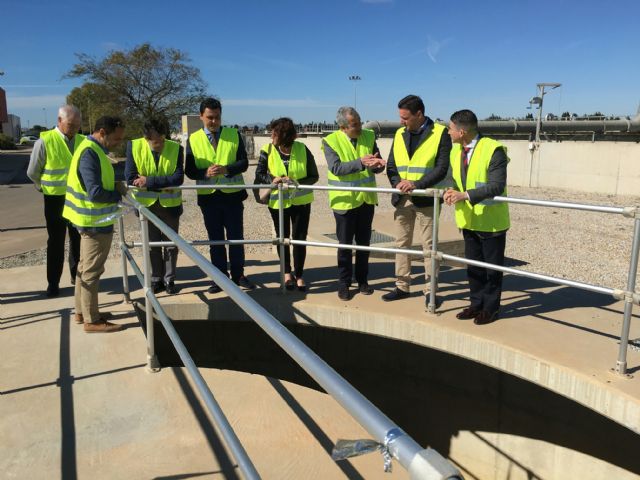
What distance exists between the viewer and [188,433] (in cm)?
284

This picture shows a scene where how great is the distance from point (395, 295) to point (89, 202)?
271 centimetres

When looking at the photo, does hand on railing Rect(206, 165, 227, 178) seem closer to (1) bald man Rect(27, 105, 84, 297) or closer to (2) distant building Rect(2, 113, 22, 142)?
(1) bald man Rect(27, 105, 84, 297)

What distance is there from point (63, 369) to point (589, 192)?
18364mm

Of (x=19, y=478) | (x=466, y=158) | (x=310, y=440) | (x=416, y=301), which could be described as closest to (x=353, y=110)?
(x=466, y=158)

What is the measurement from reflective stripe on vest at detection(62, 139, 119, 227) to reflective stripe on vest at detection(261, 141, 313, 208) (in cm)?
154

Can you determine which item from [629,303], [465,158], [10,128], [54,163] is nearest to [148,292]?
[54,163]

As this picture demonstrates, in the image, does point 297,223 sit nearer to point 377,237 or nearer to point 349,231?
point 349,231

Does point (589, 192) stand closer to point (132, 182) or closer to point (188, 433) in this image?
point (132, 182)

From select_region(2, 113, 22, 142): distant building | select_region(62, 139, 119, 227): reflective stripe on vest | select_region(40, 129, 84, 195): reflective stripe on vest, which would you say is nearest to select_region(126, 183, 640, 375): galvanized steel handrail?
select_region(62, 139, 119, 227): reflective stripe on vest

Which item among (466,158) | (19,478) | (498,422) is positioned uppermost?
(466,158)

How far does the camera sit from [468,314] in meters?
4.38

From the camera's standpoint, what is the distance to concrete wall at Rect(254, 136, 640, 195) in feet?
55.1

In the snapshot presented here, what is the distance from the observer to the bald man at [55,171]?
5.07m

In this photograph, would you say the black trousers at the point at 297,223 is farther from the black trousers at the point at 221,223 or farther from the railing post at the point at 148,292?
the railing post at the point at 148,292
